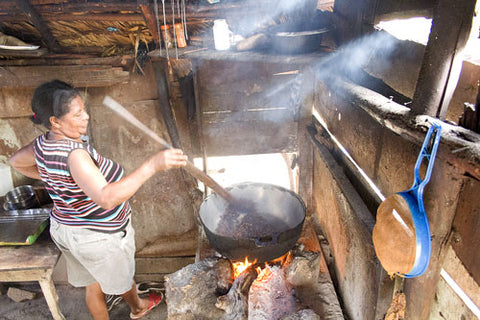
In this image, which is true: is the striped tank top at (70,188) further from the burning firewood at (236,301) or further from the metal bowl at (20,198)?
the metal bowl at (20,198)

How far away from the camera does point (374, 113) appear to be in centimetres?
186

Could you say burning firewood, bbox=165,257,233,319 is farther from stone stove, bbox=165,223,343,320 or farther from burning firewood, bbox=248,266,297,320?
burning firewood, bbox=248,266,297,320

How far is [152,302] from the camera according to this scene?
4.41 metres

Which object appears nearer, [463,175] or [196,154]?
[463,175]

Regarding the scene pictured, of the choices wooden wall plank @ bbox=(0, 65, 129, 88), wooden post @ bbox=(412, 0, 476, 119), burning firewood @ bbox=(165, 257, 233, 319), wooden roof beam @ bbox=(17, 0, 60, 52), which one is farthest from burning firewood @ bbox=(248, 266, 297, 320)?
wooden roof beam @ bbox=(17, 0, 60, 52)

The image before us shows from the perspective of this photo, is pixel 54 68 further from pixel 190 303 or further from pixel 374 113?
pixel 374 113

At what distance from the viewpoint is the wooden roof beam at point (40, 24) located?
9.70ft

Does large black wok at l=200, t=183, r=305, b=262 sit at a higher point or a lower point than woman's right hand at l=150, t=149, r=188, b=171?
lower

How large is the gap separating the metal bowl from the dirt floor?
139 cm

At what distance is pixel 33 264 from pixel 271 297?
2.57m

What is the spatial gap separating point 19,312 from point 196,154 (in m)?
3.25

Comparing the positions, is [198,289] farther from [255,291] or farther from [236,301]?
[255,291]

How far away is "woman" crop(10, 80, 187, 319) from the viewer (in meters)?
2.54

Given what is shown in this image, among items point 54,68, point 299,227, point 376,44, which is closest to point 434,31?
point 376,44
